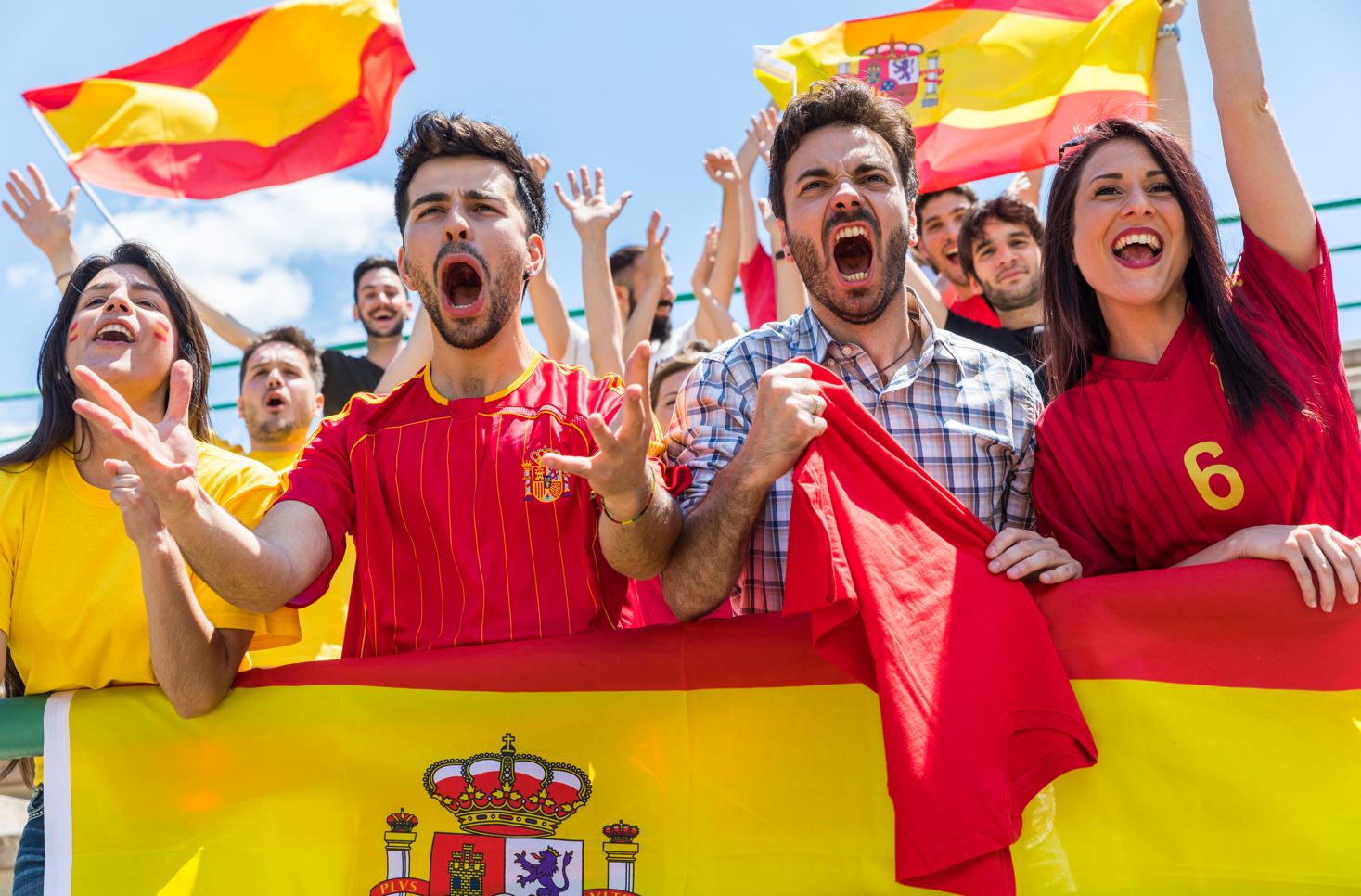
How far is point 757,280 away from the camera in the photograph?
6.61m

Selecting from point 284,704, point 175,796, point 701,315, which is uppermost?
point 701,315

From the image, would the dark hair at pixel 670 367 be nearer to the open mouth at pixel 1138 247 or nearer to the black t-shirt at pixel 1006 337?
the black t-shirt at pixel 1006 337

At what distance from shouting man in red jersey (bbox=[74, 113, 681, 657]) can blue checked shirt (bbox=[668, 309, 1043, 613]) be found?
A: 20cm

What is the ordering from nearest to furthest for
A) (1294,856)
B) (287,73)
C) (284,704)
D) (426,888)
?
1. (1294,856)
2. (426,888)
3. (284,704)
4. (287,73)

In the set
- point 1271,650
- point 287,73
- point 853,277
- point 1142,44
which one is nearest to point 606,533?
point 853,277

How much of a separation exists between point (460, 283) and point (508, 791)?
133 cm

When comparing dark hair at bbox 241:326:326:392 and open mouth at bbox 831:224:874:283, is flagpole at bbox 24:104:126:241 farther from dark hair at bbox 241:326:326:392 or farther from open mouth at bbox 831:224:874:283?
open mouth at bbox 831:224:874:283

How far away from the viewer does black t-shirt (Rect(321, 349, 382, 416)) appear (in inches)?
242

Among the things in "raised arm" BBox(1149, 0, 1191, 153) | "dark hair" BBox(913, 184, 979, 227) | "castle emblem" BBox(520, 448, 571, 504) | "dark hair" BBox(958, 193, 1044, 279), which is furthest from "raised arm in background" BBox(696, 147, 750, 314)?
"castle emblem" BBox(520, 448, 571, 504)

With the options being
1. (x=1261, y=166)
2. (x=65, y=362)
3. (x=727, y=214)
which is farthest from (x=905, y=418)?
(x=727, y=214)

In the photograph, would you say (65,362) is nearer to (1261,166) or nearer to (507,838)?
(507,838)

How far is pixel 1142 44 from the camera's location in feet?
20.5

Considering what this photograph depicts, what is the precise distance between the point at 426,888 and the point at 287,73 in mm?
6025

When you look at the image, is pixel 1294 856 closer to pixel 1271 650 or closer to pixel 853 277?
pixel 1271 650
